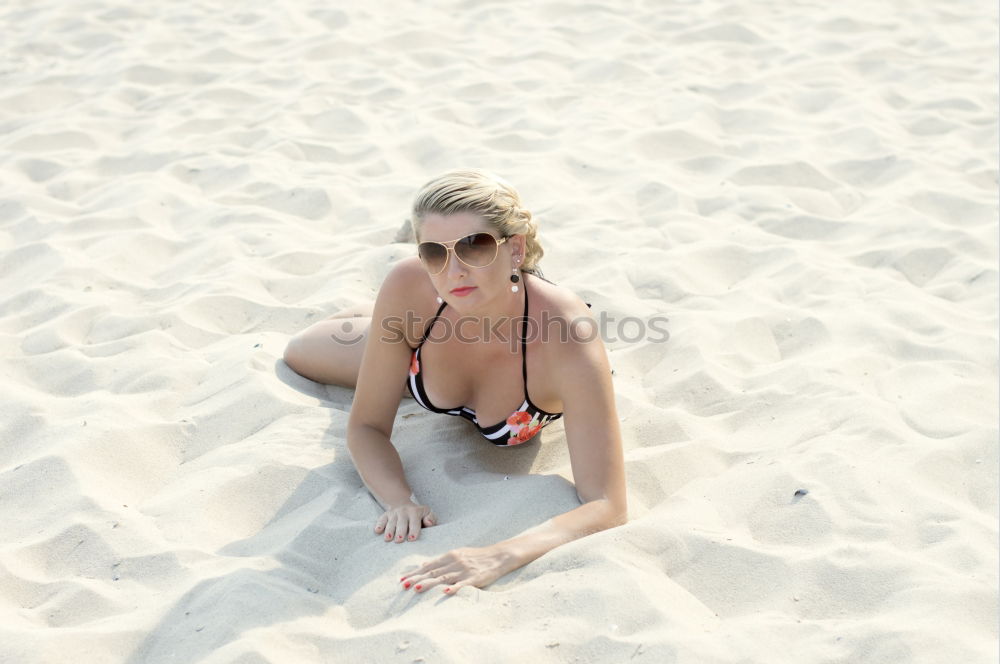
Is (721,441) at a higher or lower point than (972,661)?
lower

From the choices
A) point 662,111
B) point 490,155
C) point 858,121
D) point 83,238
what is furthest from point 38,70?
point 858,121

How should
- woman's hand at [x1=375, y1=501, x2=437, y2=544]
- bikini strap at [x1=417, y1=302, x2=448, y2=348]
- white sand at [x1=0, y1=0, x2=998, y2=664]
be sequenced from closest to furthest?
white sand at [x1=0, y1=0, x2=998, y2=664] < woman's hand at [x1=375, y1=501, x2=437, y2=544] < bikini strap at [x1=417, y1=302, x2=448, y2=348]

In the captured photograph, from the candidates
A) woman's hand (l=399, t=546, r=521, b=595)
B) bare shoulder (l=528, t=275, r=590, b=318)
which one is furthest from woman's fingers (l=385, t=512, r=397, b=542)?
bare shoulder (l=528, t=275, r=590, b=318)

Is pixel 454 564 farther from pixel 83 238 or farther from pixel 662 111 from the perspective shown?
pixel 662 111

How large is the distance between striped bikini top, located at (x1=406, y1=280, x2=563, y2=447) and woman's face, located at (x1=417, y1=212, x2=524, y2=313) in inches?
7.0

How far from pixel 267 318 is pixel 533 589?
1830 mm

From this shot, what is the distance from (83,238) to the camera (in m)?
4.14

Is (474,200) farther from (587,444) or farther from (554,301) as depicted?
(587,444)

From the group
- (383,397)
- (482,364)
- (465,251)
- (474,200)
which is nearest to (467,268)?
(465,251)

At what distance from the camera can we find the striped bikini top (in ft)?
8.65

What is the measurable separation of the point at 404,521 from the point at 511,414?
448 millimetres

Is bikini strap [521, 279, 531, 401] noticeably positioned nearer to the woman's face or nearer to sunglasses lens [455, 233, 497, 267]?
the woman's face

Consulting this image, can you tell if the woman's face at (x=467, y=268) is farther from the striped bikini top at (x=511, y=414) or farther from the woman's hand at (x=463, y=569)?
the woman's hand at (x=463, y=569)

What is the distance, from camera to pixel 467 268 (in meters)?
2.34
